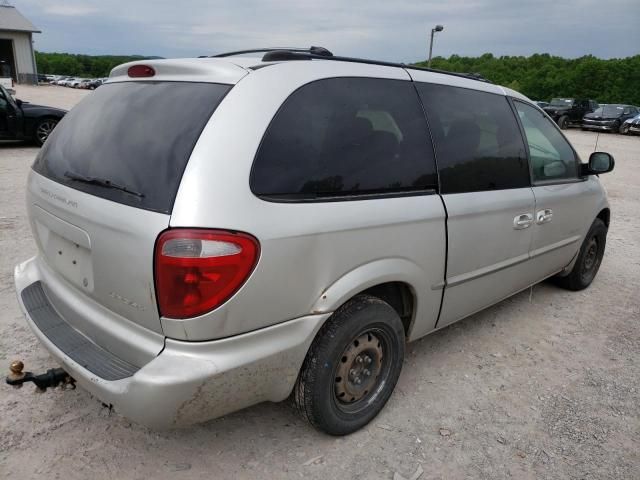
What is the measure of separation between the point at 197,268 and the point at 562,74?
175ft

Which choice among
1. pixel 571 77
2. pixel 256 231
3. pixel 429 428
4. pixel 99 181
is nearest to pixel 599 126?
pixel 571 77

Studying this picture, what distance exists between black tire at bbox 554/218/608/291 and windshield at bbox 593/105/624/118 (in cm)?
2463

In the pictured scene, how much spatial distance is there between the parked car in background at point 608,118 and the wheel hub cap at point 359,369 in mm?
26957

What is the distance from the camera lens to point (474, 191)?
112 inches

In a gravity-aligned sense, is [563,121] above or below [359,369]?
below

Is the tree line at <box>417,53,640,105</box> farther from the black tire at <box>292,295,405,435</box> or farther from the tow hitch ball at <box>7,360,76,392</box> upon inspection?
the tow hitch ball at <box>7,360,76,392</box>

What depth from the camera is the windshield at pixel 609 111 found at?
25.3 metres

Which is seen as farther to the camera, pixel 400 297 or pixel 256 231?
pixel 400 297

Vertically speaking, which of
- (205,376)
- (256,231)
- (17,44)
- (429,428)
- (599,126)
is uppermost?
(17,44)

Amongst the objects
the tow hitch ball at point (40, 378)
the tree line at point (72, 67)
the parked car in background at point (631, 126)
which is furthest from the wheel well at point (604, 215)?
the tree line at point (72, 67)

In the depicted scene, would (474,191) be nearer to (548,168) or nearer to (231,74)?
(548,168)

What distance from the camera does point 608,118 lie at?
81.9 feet

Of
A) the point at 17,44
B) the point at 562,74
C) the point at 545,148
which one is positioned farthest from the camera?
the point at 562,74

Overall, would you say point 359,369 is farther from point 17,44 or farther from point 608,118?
point 17,44
